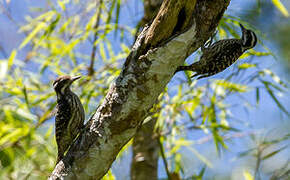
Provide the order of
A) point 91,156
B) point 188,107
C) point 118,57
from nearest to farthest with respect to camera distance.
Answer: point 91,156 → point 188,107 → point 118,57

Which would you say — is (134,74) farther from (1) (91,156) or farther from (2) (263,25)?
(2) (263,25)

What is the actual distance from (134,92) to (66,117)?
0.60m

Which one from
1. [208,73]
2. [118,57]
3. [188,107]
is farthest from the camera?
[118,57]

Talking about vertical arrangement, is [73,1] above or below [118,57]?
above

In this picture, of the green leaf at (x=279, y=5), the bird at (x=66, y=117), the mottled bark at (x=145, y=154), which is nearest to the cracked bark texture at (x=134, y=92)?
the bird at (x=66, y=117)

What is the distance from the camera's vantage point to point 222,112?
3453mm

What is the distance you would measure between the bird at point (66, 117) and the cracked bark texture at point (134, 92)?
1.00 ft

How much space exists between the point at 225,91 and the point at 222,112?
1.27ft

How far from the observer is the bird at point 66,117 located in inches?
69.9

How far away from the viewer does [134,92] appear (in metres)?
1.43

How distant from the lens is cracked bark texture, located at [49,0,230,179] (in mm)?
1419

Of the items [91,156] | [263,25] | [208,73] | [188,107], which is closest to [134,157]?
[188,107]

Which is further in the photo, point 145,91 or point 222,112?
point 222,112

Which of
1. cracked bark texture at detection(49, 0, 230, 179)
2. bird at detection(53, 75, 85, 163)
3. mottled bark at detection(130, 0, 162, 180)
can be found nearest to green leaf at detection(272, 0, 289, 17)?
cracked bark texture at detection(49, 0, 230, 179)
